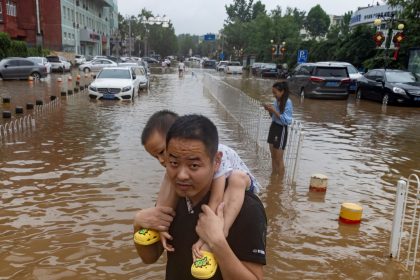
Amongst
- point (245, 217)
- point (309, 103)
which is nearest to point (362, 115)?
point (309, 103)

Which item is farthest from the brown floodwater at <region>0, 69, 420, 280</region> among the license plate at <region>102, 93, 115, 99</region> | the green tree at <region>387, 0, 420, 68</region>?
the green tree at <region>387, 0, 420, 68</region>

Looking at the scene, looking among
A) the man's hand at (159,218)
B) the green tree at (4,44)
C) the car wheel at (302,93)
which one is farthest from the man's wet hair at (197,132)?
the green tree at (4,44)

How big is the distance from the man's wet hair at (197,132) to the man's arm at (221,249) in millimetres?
264

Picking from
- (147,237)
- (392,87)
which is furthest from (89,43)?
(147,237)

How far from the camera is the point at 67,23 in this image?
176 feet

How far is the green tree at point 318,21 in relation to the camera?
97.1 m

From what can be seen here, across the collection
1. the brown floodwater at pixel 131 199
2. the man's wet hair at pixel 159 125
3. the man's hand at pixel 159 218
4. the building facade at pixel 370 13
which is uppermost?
A: the building facade at pixel 370 13

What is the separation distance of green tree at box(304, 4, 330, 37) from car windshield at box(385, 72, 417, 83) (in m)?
83.5

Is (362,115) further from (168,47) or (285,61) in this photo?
(168,47)

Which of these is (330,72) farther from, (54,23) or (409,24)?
(54,23)

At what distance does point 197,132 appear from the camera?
167 cm

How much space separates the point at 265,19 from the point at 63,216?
182ft

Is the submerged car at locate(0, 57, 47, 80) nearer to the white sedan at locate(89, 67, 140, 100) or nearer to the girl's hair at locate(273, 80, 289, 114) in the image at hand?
the white sedan at locate(89, 67, 140, 100)

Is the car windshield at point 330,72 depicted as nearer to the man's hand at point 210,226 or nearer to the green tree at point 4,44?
the man's hand at point 210,226
